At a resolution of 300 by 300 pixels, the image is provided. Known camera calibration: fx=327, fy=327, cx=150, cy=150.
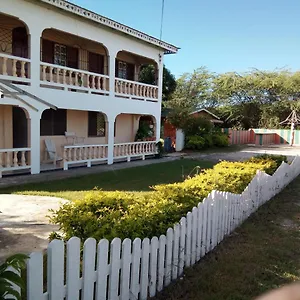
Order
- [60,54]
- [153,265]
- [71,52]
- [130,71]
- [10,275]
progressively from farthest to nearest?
[130,71] < [71,52] < [60,54] < [153,265] < [10,275]

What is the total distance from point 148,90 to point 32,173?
27.6ft

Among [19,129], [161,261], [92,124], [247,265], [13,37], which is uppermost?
[13,37]

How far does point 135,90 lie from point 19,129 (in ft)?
20.8

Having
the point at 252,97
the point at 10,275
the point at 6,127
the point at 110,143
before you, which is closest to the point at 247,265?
the point at 10,275

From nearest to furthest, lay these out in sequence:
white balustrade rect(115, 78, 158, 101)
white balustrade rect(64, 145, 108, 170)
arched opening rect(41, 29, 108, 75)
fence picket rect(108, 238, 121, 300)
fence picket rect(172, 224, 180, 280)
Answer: fence picket rect(108, 238, 121, 300) → fence picket rect(172, 224, 180, 280) → white balustrade rect(64, 145, 108, 170) → arched opening rect(41, 29, 108, 75) → white balustrade rect(115, 78, 158, 101)

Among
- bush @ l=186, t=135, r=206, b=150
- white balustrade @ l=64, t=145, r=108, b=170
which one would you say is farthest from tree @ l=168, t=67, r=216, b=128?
white balustrade @ l=64, t=145, r=108, b=170

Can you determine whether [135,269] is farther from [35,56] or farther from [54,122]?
[54,122]

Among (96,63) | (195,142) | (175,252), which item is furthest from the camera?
(195,142)

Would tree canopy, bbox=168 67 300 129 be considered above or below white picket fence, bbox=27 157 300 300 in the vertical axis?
above

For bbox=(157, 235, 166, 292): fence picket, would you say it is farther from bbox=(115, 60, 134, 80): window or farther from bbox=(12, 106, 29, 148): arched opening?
bbox=(115, 60, 134, 80): window

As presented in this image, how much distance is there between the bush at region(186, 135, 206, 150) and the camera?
2353 cm

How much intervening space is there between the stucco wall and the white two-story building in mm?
36

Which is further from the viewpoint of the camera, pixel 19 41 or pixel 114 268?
pixel 19 41

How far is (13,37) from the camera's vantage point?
1253cm
